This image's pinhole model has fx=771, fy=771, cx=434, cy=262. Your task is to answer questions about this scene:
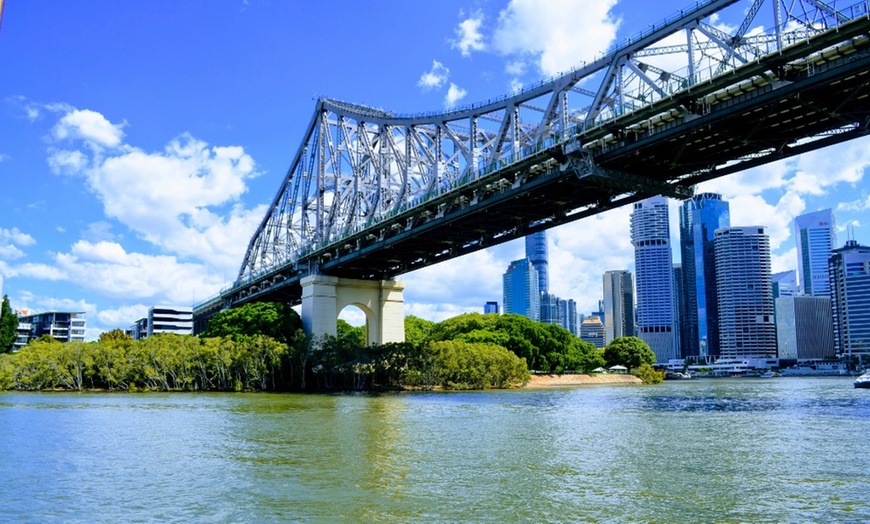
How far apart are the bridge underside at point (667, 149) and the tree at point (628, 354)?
61.0 meters

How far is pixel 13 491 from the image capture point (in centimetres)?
1562

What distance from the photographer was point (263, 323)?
73250 mm

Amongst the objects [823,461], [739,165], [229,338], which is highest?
[739,165]

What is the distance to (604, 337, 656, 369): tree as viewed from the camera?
115875 millimetres

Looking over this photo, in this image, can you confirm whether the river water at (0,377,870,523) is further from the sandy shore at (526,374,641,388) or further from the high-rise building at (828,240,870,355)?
the high-rise building at (828,240,870,355)

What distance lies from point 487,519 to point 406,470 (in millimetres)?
5443

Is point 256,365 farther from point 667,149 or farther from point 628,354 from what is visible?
point 628,354

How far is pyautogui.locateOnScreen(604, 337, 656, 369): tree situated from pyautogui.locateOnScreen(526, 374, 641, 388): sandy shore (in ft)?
39.3

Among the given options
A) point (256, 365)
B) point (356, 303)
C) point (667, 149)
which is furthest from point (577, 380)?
point (667, 149)

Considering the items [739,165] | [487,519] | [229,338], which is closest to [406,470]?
[487,519]

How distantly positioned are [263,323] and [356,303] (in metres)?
9.19

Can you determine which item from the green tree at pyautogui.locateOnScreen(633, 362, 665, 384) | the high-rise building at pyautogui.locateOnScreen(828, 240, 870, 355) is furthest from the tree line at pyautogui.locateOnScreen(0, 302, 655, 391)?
the high-rise building at pyautogui.locateOnScreen(828, 240, 870, 355)

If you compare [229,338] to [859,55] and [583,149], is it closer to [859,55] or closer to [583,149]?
[583,149]

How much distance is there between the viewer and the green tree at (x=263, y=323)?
72688 mm
